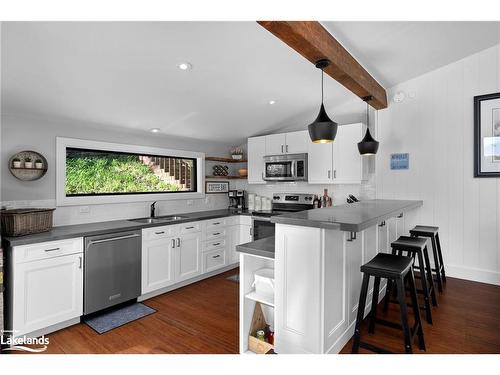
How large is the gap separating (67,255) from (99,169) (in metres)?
1.35

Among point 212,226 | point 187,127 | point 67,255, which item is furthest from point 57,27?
point 212,226

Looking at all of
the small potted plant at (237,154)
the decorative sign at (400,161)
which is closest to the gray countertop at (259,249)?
the decorative sign at (400,161)

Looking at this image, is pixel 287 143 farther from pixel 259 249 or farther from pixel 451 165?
pixel 259 249

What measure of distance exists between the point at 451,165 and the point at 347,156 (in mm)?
1262

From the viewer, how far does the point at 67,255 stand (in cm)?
269

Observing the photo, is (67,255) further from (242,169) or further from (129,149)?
(242,169)

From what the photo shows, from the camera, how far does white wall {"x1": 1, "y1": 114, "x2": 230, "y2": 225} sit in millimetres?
2859

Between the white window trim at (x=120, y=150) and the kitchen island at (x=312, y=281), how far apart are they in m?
2.27

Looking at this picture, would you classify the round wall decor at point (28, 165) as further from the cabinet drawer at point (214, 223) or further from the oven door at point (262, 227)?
the oven door at point (262, 227)

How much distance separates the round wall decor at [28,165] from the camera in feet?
9.28

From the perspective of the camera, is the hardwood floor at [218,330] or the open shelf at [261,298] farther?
the hardwood floor at [218,330]

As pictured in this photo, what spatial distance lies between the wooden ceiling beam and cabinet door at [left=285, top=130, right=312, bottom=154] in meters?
1.05

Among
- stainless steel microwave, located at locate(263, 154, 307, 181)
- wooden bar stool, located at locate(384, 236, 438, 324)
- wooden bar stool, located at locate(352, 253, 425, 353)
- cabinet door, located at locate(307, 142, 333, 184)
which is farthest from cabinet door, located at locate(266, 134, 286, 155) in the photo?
wooden bar stool, located at locate(352, 253, 425, 353)
